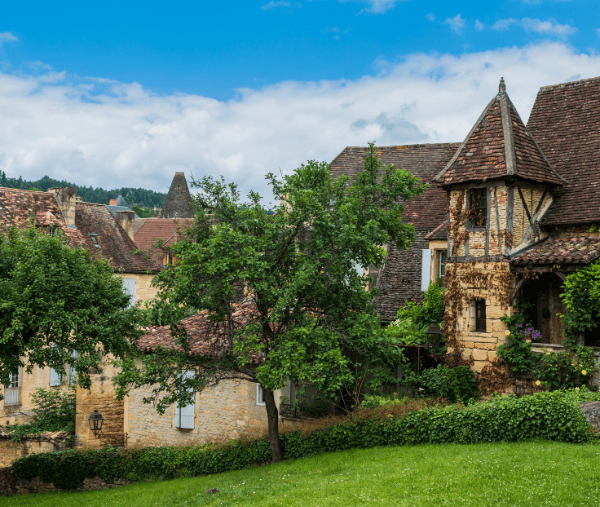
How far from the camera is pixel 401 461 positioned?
1201 centimetres

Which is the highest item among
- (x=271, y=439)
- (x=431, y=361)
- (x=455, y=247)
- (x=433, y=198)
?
(x=433, y=198)

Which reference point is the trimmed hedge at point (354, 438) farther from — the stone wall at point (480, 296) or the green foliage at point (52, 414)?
the green foliage at point (52, 414)

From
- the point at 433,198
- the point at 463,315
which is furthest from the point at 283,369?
the point at 433,198

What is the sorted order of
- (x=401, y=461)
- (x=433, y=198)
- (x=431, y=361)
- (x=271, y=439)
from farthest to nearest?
(x=433, y=198)
(x=431, y=361)
(x=271, y=439)
(x=401, y=461)

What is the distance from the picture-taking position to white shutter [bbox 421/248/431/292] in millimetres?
19469

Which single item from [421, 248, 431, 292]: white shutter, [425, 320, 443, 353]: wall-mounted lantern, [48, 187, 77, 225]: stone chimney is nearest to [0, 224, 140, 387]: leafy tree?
[425, 320, 443, 353]: wall-mounted lantern

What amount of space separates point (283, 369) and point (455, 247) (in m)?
7.39

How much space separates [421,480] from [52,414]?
1724 centimetres

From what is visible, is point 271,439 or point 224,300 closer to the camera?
point 224,300

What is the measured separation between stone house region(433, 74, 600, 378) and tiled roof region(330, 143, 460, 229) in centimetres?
433

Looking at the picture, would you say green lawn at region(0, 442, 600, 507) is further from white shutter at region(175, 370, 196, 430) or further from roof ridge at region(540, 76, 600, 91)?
roof ridge at region(540, 76, 600, 91)

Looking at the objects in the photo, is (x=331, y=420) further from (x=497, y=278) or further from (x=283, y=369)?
(x=497, y=278)

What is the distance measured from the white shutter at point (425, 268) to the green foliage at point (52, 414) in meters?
13.4

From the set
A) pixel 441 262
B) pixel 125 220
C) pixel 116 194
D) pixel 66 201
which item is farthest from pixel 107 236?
pixel 116 194
